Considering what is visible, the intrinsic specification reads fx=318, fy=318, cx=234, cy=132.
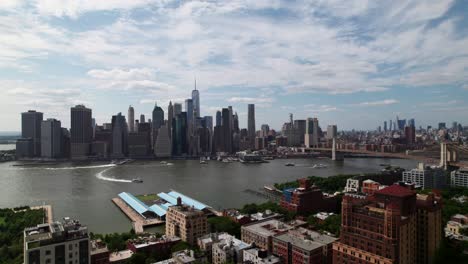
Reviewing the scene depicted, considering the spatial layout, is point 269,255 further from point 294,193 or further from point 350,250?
point 294,193

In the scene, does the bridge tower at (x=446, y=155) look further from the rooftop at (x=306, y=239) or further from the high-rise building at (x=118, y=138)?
the high-rise building at (x=118, y=138)

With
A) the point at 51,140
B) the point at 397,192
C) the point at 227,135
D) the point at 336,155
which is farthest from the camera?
the point at 227,135

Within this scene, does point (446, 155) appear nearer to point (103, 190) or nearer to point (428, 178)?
point (428, 178)

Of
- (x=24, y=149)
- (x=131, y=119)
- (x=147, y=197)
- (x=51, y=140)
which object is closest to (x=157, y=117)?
(x=131, y=119)

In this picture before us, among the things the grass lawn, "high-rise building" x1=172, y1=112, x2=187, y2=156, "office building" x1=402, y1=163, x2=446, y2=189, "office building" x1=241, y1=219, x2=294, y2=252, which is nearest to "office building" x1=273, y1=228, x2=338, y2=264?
"office building" x1=241, y1=219, x2=294, y2=252

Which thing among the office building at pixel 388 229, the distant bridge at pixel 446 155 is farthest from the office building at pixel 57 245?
the distant bridge at pixel 446 155

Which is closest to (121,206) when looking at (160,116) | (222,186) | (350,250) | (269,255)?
(222,186)
